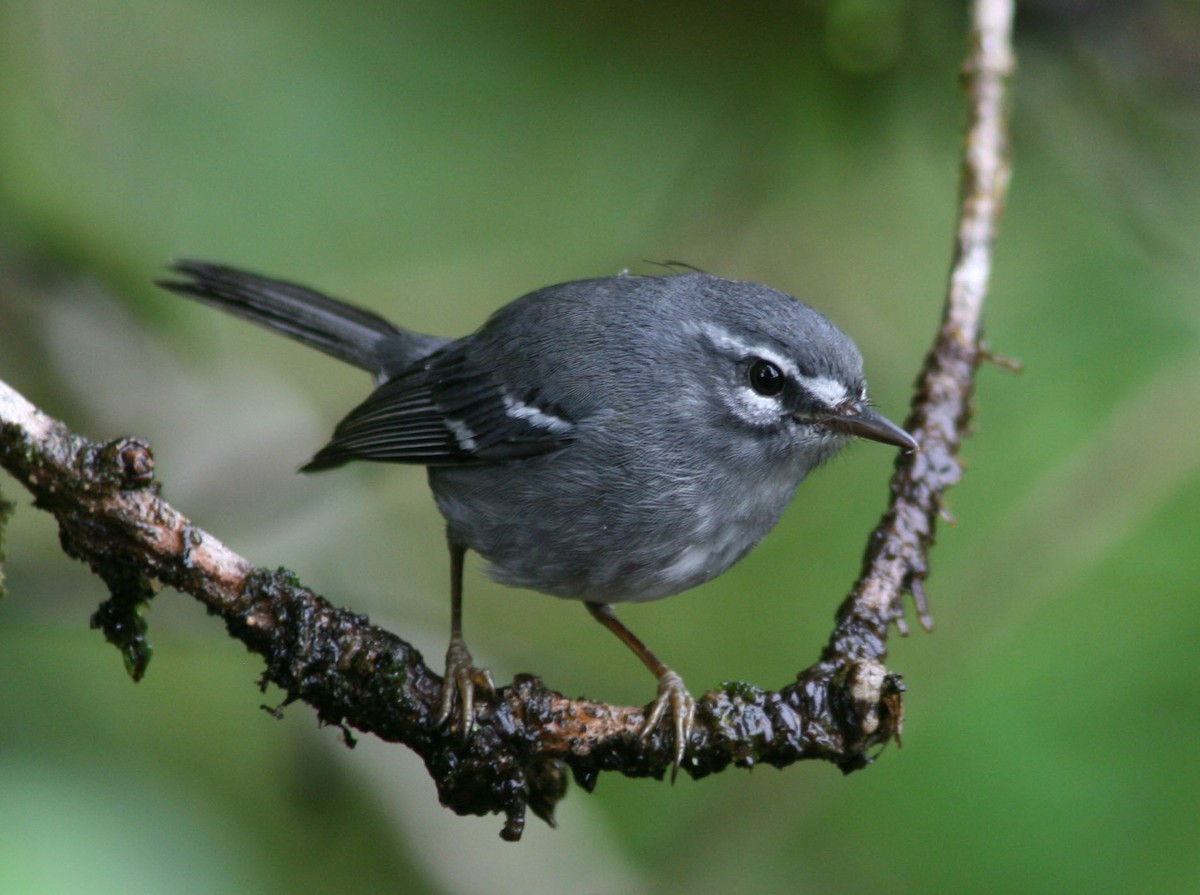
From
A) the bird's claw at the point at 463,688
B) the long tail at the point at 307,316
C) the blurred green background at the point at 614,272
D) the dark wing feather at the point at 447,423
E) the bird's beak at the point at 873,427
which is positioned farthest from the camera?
the long tail at the point at 307,316

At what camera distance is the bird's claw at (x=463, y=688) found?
256cm

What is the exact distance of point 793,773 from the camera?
13.9 feet

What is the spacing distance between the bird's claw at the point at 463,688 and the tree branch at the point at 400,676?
34mm

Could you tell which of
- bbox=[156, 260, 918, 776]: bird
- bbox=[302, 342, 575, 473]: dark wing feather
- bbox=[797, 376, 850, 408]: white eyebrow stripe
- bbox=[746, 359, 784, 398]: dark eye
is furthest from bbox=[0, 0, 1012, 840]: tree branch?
bbox=[302, 342, 575, 473]: dark wing feather

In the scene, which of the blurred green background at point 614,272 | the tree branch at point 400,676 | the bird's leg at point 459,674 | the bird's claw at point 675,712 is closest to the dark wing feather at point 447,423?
the bird's leg at point 459,674

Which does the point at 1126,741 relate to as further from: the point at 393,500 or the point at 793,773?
the point at 393,500

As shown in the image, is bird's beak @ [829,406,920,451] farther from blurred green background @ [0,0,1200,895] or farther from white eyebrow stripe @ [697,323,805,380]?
blurred green background @ [0,0,1200,895]

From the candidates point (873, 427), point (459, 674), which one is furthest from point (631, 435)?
point (459, 674)

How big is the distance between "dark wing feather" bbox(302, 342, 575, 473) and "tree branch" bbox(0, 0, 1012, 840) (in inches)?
51.3

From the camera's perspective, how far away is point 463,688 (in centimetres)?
274

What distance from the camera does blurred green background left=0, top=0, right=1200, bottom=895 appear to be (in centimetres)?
418

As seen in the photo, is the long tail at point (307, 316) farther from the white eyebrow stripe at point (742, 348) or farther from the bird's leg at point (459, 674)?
the white eyebrow stripe at point (742, 348)

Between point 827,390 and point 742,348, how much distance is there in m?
0.31

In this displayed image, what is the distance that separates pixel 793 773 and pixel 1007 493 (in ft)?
6.40
